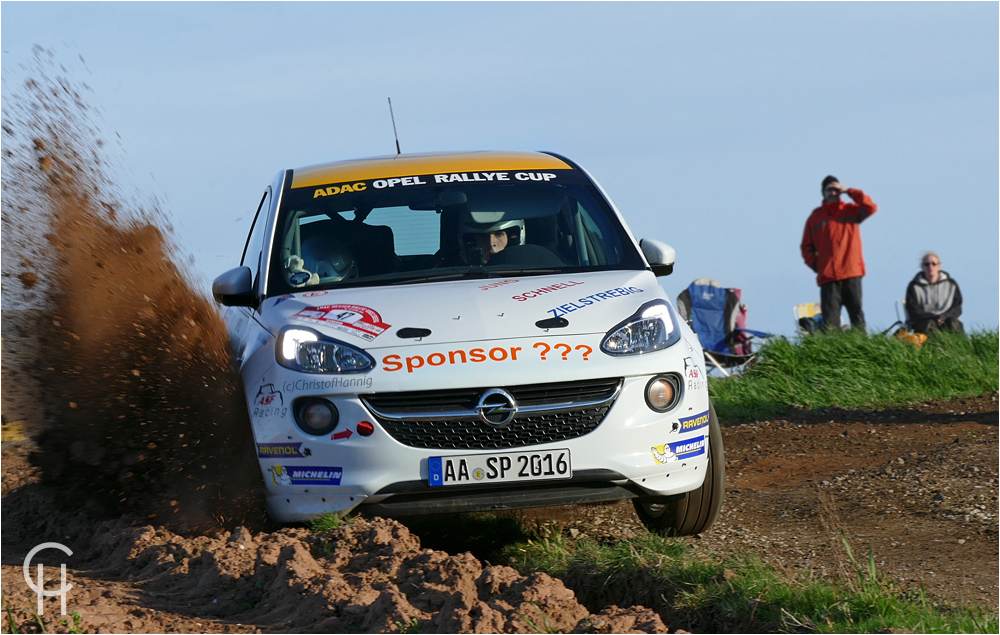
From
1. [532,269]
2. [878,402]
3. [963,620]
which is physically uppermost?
[532,269]

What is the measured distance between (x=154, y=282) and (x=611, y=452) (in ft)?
8.75

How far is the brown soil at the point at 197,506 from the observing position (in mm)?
3844

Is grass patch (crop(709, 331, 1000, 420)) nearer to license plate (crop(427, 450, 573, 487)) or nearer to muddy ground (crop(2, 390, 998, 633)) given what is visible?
muddy ground (crop(2, 390, 998, 633))

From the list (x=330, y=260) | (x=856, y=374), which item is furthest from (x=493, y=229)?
(x=856, y=374)

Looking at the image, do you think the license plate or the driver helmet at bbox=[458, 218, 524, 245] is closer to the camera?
the license plate

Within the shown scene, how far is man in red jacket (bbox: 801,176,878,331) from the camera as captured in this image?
12.8 meters

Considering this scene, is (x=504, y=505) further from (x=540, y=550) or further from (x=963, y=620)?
(x=963, y=620)

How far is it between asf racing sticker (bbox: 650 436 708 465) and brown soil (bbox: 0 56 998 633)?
62 centimetres

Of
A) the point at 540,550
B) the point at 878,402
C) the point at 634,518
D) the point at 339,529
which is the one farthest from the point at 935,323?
the point at 339,529

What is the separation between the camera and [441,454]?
4.48 metres

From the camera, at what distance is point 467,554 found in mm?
4234

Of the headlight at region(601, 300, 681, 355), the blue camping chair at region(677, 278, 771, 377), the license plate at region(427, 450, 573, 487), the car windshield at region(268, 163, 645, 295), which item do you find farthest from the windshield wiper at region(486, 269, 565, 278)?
the blue camping chair at region(677, 278, 771, 377)

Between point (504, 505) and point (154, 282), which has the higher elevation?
point (154, 282)

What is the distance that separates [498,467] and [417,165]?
2.26m
